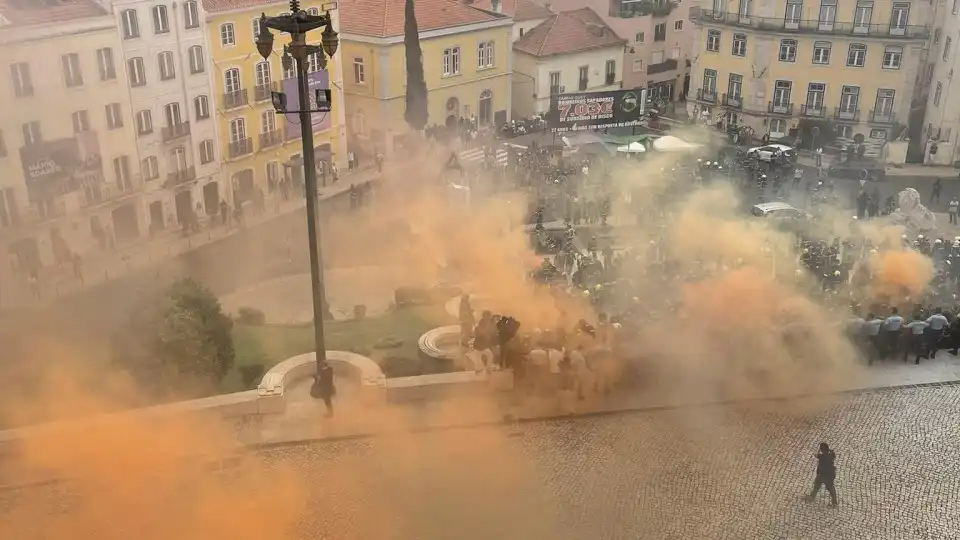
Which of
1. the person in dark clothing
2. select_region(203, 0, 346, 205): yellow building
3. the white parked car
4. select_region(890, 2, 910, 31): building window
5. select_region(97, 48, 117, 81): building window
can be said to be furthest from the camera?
select_region(890, 2, 910, 31): building window

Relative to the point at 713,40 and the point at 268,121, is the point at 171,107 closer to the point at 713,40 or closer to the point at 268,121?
the point at 268,121

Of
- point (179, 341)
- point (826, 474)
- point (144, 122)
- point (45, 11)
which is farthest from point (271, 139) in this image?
point (826, 474)

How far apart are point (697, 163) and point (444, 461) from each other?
19684 millimetres

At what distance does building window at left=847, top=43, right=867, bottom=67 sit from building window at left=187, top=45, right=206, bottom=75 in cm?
2501

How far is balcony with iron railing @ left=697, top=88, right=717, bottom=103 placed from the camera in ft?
126

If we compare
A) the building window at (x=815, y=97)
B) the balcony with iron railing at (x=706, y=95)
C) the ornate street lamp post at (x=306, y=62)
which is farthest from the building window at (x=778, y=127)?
the ornate street lamp post at (x=306, y=62)

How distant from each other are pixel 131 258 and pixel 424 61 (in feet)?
47.9

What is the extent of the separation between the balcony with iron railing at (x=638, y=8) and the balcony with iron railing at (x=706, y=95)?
529 cm

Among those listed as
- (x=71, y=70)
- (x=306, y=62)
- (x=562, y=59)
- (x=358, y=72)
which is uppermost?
(x=306, y=62)

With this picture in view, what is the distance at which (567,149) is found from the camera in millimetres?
32469

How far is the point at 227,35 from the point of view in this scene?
1064 inches

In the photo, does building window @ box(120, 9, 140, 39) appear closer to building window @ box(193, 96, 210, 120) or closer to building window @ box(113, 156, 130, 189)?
building window @ box(193, 96, 210, 120)

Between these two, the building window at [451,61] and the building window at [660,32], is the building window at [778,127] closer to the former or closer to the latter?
the building window at [660,32]

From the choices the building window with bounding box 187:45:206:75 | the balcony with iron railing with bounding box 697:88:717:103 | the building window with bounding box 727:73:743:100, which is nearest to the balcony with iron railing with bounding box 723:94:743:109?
the building window with bounding box 727:73:743:100
